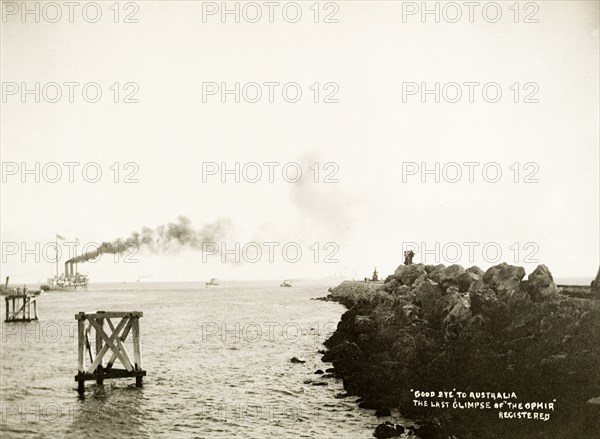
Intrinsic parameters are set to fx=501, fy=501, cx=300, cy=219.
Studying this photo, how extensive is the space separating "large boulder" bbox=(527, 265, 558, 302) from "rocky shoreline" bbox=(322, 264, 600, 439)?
0.03 meters

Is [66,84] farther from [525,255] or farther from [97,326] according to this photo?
[525,255]

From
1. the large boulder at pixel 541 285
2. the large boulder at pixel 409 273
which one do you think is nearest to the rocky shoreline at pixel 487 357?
the large boulder at pixel 541 285

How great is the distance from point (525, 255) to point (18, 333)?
32.2m

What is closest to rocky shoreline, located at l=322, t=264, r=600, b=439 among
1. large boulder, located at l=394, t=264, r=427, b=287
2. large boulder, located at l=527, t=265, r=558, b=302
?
large boulder, located at l=527, t=265, r=558, b=302

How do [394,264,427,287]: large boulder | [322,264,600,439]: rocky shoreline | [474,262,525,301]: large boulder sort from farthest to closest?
[394,264,427,287]: large boulder, [474,262,525,301]: large boulder, [322,264,600,439]: rocky shoreline

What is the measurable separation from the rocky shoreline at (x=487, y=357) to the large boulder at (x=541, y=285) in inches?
1.0

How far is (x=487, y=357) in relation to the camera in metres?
13.0

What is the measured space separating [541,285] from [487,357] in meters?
2.98

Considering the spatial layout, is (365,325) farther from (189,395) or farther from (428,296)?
(189,395)

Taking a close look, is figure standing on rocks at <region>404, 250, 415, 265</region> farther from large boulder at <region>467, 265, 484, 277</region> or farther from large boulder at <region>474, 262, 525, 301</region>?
large boulder at <region>474, 262, 525, 301</region>

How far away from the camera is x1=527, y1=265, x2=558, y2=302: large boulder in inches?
559

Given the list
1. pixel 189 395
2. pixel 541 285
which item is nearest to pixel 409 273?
pixel 541 285

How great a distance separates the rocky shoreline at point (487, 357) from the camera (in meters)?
11.2

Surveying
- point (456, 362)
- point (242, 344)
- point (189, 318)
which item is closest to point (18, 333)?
point (189, 318)
